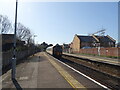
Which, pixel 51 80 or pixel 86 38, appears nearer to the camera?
pixel 51 80

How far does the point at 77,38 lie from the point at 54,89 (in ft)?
299

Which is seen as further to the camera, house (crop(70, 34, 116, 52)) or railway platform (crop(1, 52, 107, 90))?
house (crop(70, 34, 116, 52))

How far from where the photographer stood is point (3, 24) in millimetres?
51031

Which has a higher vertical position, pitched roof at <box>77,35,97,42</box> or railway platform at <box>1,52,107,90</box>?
pitched roof at <box>77,35,97,42</box>

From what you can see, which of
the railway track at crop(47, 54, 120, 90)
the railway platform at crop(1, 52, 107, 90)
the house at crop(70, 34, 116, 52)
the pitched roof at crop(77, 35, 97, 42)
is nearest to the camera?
the railway platform at crop(1, 52, 107, 90)

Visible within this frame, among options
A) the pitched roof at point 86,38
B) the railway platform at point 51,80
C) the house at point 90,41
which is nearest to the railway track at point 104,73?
the railway platform at point 51,80

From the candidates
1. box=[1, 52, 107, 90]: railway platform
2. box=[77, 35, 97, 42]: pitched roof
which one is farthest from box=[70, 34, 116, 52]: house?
box=[1, 52, 107, 90]: railway platform

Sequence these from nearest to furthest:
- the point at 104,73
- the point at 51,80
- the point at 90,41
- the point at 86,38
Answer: the point at 51,80
the point at 104,73
the point at 90,41
the point at 86,38

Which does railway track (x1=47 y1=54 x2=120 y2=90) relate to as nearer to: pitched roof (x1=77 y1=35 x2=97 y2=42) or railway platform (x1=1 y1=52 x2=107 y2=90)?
railway platform (x1=1 y1=52 x2=107 y2=90)

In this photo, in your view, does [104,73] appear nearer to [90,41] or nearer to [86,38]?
[90,41]

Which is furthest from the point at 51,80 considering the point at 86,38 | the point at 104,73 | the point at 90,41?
the point at 86,38

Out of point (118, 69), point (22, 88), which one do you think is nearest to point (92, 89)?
point (22, 88)

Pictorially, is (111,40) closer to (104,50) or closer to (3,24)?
(104,50)

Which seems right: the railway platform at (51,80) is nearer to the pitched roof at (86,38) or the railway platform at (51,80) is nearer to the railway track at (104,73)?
the railway track at (104,73)
